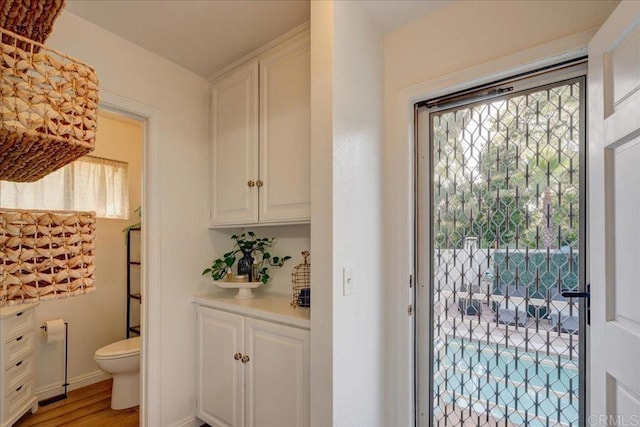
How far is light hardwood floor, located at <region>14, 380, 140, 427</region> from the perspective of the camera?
2234mm

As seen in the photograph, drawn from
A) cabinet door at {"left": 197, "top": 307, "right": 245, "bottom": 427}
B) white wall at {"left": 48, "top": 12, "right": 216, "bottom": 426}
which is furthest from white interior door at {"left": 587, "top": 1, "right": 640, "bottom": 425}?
white wall at {"left": 48, "top": 12, "right": 216, "bottom": 426}

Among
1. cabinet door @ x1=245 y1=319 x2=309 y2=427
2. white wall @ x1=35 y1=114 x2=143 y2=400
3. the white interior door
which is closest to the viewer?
the white interior door

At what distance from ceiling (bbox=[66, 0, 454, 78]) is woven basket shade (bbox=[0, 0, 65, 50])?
124 centimetres

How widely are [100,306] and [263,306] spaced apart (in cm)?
196

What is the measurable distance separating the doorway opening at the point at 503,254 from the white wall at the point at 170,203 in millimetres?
1394

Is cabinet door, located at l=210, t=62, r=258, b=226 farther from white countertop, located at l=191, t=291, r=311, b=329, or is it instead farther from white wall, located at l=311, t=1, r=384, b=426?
white wall, located at l=311, t=1, r=384, b=426

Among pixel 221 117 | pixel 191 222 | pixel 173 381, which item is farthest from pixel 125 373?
pixel 221 117

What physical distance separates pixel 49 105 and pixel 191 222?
71.5 inches

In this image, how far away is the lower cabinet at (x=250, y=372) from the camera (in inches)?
61.6

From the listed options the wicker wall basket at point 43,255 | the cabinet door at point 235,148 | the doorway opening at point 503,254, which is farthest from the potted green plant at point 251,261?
the wicker wall basket at point 43,255

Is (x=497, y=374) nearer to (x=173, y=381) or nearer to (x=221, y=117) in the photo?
(x=173, y=381)

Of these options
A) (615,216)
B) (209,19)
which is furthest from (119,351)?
(615,216)

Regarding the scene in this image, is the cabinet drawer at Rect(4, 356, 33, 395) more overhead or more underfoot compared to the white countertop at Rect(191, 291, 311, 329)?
more underfoot

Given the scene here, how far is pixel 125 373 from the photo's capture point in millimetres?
2436
